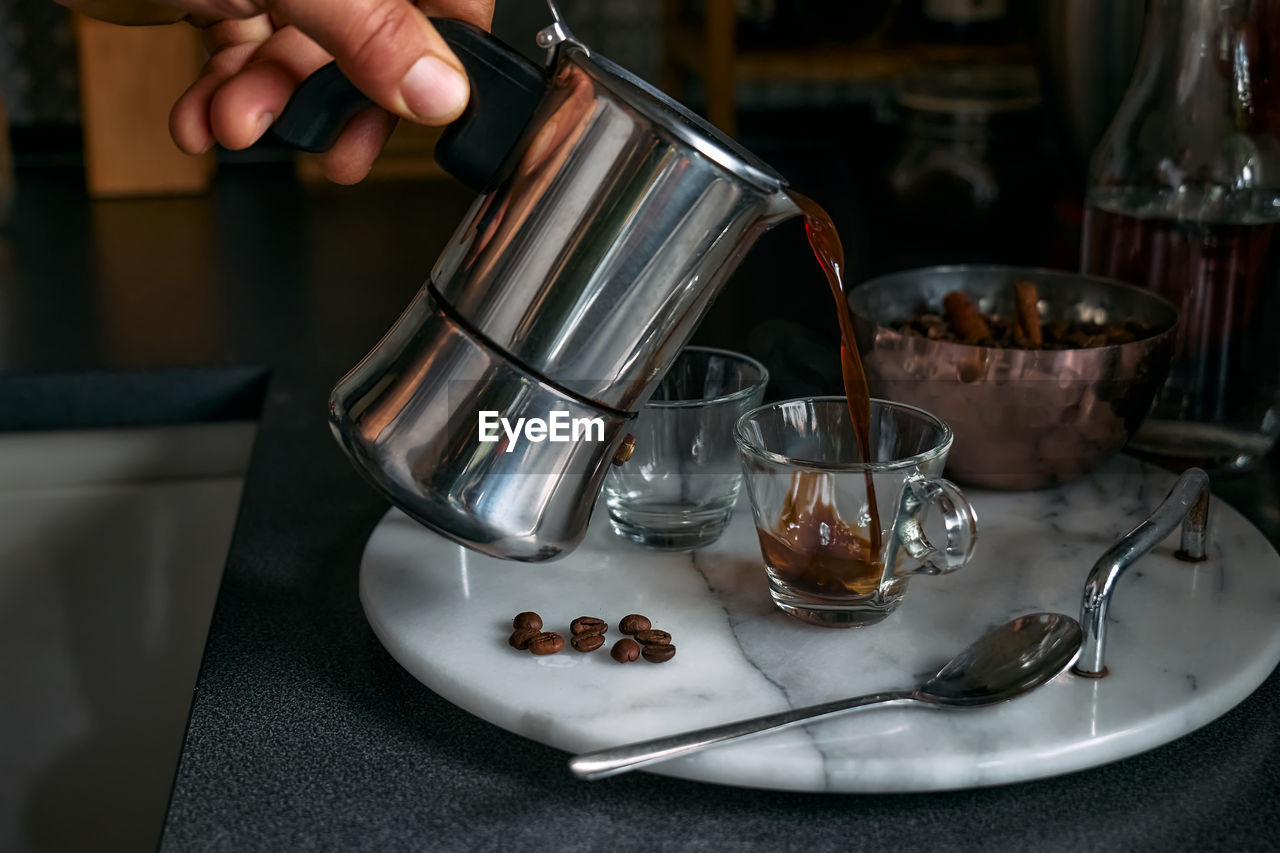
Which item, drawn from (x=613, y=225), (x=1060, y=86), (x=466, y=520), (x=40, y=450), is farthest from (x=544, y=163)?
(x=1060, y=86)

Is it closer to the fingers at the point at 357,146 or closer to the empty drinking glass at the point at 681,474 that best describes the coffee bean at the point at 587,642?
the empty drinking glass at the point at 681,474

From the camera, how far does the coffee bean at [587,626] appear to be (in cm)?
61

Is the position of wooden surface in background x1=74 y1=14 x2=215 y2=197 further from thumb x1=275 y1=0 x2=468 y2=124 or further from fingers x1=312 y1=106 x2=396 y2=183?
thumb x1=275 y1=0 x2=468 y2=124

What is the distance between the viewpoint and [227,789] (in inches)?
20.9

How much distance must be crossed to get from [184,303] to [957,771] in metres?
0.87

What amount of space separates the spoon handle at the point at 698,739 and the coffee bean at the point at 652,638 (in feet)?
0.24

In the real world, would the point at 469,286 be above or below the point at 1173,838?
above

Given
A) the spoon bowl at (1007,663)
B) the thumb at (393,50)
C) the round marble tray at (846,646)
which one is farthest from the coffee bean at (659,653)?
the thumb at (393,50)

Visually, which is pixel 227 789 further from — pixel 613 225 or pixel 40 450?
pixel 40 450

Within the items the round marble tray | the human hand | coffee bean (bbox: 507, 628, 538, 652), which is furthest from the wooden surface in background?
coffee bean (bbox: 507, 628, 538, 652)

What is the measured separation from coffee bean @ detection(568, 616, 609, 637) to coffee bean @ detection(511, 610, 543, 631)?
2cm

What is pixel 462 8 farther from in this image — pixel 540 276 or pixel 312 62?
pixel 540 276

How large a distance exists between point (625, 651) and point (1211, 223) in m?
0.48

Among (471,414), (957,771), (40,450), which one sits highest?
(471,414)
